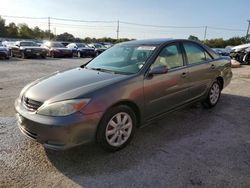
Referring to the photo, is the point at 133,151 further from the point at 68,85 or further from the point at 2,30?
the point at 2,30

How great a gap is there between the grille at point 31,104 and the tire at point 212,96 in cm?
350

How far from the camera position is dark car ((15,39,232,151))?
283 cm

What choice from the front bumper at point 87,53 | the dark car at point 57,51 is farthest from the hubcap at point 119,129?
the front bumper at point 87,53

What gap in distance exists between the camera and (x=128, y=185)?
102 inches

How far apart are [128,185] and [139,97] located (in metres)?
1.25

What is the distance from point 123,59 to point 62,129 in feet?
5.87

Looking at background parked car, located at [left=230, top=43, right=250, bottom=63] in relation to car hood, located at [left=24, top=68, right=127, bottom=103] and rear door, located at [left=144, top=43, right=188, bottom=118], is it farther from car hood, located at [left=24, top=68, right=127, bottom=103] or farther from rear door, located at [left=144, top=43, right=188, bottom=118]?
car hood, located at [left=24, top=68, right=127, bottom=103]

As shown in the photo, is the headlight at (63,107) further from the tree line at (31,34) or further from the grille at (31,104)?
the tree line at (31,34)

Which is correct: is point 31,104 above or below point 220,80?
below

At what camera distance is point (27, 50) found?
18.4 m

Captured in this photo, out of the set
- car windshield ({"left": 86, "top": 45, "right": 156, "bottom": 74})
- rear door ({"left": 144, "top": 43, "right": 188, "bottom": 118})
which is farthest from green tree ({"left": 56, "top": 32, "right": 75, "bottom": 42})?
rear door ({"left": 144, "top": 43, "right": 188, "bottom": 118})

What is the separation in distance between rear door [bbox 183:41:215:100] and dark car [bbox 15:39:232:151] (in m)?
0.02

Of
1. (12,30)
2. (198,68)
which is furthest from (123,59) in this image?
(12,30)

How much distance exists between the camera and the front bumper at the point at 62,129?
2.75 metres
